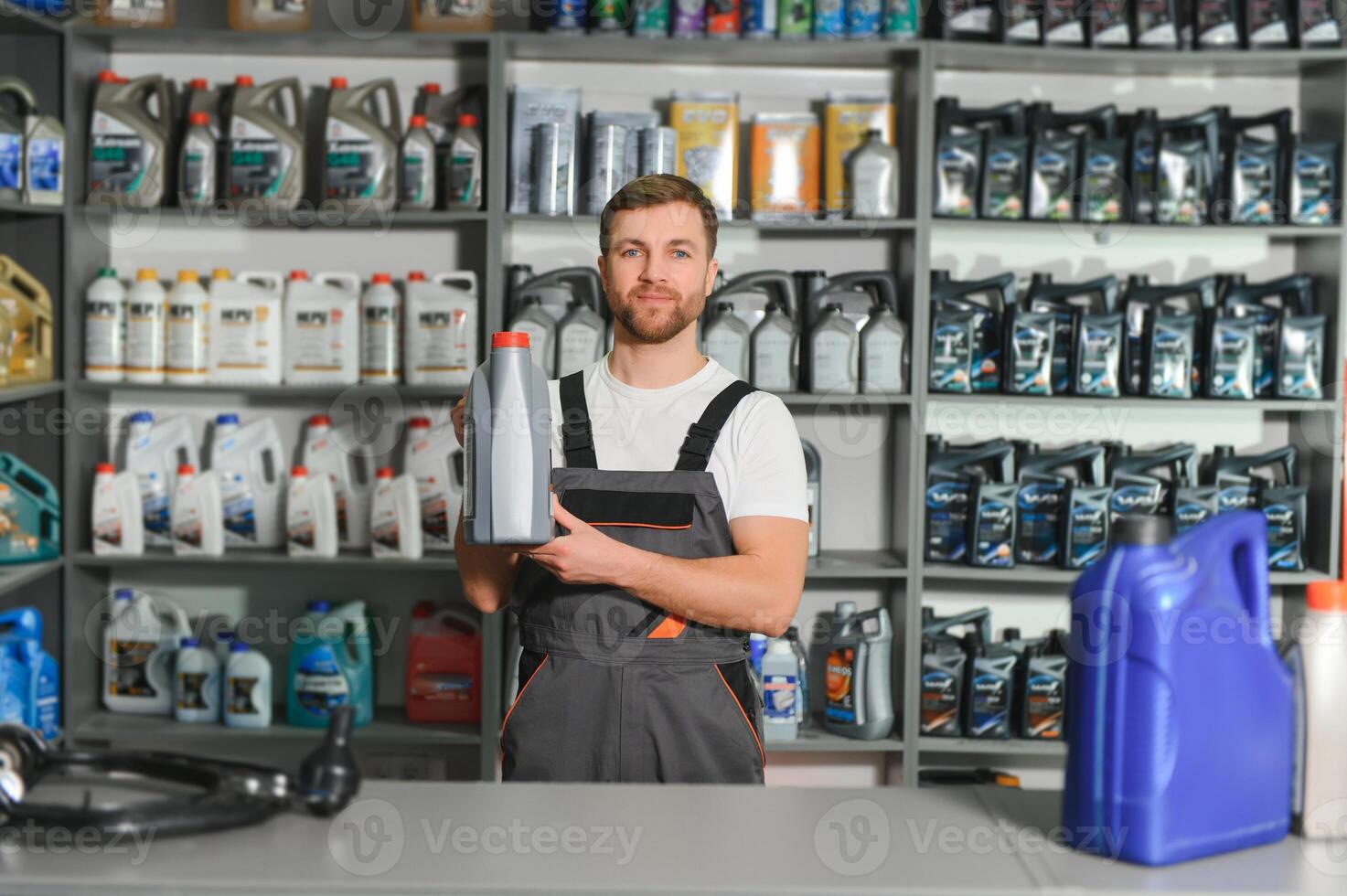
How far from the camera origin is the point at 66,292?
3.09 metres

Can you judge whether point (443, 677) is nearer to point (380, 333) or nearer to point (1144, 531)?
point (380, 333)

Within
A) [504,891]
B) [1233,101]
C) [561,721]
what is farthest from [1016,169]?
[504,891]

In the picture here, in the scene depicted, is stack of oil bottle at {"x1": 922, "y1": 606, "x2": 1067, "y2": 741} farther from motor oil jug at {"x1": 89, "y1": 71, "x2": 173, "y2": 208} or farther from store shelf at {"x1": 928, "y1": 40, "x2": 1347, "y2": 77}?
motor oil jug at {"x1": 89, "y1": 71, "x2": 173, "y2": 208}

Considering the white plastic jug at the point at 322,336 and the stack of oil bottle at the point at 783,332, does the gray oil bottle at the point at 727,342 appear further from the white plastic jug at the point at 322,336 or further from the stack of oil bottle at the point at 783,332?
the white plastic jug at the point at 322,336

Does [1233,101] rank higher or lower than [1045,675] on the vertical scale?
higher

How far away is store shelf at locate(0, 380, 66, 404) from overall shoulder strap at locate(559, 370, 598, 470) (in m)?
1.56

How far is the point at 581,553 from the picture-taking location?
1.54 metres

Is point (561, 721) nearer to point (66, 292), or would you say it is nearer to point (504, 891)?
point (504, 891)

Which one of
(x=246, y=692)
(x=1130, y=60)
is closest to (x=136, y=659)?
(x=246, y=692)

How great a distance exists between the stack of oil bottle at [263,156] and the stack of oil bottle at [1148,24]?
1.25 meters

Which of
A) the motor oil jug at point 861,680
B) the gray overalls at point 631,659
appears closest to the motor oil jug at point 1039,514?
the motor oil jug at point 861,680

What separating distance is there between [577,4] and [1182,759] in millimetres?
2509

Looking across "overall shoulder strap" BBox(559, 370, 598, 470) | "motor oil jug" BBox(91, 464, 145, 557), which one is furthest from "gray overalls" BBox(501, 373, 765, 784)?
"motor oil jug" BBox(91, 464, 145, 557)

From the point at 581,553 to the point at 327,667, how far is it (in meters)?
1.85
